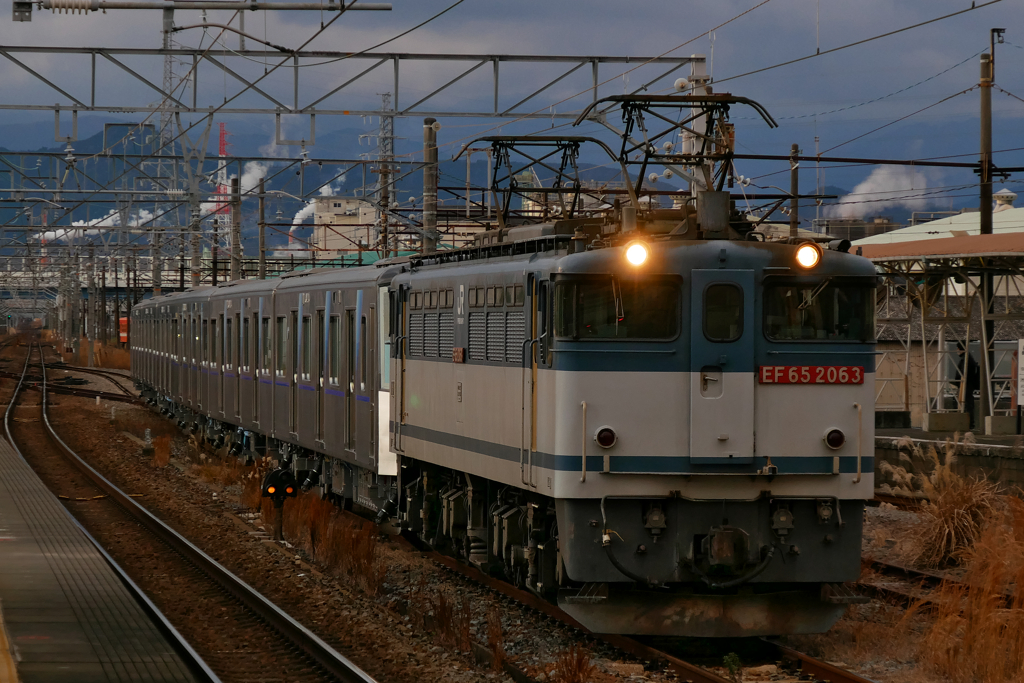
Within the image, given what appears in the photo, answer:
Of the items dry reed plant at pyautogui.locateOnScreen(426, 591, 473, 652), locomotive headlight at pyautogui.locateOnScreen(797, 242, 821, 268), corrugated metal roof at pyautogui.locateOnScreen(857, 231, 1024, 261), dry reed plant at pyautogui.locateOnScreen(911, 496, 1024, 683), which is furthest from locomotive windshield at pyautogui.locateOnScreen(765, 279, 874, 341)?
corrugated metal roof at pyautogui.locateOnScreen(857, 231, 1024, 261)

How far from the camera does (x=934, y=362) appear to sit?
109ft

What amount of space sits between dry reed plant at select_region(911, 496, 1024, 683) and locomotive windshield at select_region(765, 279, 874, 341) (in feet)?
7.39

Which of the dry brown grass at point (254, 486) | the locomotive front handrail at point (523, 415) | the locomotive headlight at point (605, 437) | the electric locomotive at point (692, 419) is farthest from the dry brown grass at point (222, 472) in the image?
the locomotive headlight at point (605, 437)

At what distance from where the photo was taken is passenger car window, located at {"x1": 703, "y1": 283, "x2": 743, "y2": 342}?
9859 mm

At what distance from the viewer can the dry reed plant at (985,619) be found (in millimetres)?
9250

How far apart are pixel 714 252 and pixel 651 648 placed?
2.97 m

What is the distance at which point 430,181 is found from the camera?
2269cm

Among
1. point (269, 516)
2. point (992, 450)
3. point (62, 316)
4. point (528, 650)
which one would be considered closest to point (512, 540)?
point (528, 650)

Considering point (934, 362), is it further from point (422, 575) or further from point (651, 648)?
point (651, 648)

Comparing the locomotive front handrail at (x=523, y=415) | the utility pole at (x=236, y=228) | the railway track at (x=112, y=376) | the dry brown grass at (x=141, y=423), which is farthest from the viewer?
the railway track at (x=112, y=376)

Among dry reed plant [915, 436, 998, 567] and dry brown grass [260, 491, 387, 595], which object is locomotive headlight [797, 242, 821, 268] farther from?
dry brown grass [260, 491, 387, 595]

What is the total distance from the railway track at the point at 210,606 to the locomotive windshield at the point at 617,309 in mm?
2984

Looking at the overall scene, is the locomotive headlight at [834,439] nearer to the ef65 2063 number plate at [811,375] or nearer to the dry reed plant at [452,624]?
the ef65 2063 number plate at [811,375]

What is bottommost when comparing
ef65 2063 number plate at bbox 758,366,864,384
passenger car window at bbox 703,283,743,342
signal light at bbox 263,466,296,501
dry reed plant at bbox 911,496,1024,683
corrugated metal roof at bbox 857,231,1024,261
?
dry reed plant at bbox 911,496,1024,683
